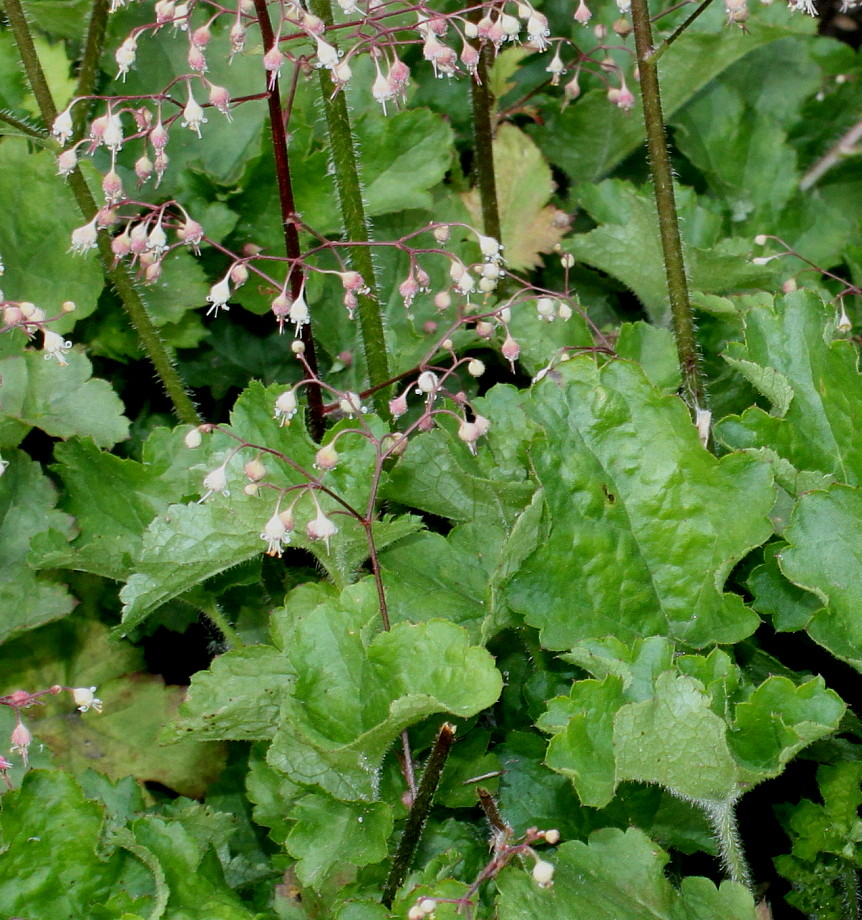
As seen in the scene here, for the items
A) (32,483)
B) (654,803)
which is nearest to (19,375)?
(32,483)

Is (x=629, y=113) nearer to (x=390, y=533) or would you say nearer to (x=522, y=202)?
(x=522, y=202)

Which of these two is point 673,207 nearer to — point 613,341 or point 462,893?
point 613,341

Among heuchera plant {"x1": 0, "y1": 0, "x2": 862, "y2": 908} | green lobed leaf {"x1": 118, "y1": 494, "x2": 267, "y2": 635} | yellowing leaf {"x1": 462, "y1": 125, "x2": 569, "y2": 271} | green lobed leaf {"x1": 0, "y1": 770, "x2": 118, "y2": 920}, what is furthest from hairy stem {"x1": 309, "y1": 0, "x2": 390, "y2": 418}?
green lobed leaf {"x1": 0, "y1": 770, "x2": 118, "y2": 920}

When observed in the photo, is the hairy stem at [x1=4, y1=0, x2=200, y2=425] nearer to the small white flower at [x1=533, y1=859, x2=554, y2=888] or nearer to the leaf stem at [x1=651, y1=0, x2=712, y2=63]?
the leaf stem at [x1=651, y1=0, x2=712, y2=63]

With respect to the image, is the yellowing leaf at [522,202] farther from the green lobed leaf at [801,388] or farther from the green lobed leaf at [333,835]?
the green lobed leaf at [333,835]

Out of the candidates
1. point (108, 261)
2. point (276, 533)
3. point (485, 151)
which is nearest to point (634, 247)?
point (485, 151)

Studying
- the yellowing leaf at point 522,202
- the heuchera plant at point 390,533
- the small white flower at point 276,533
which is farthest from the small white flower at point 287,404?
the yellowing leaf at point 522,202
